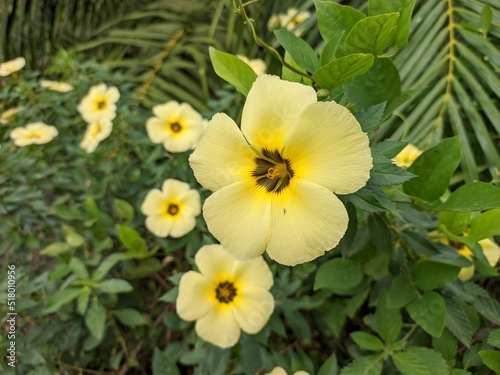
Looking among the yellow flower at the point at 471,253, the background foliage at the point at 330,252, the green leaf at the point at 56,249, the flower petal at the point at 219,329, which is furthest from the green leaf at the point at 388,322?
the green leaf at the point at 56,249

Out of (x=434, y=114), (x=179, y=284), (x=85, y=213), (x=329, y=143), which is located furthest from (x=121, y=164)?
(x=329, y=143)

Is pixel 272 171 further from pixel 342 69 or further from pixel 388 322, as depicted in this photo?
pixel 388 322

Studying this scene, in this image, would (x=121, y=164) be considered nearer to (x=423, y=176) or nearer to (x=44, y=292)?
(x=44, y=292)

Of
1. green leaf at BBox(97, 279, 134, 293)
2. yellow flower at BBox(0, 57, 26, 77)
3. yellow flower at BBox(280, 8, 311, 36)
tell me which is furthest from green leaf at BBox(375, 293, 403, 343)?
yellow flower at BBox(0, 57, 26, 77)

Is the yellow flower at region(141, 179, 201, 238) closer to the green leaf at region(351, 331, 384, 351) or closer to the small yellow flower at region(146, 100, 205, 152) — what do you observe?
the small yellow flower at region(146, 100, 205, 152)

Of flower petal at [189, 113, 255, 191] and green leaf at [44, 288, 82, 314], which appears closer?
flower petal at [189, 113, 255, 191]

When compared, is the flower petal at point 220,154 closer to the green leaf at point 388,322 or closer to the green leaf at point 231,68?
the green leaf at point 231,68

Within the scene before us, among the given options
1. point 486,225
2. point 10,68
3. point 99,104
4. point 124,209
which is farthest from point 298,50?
point 10,68
